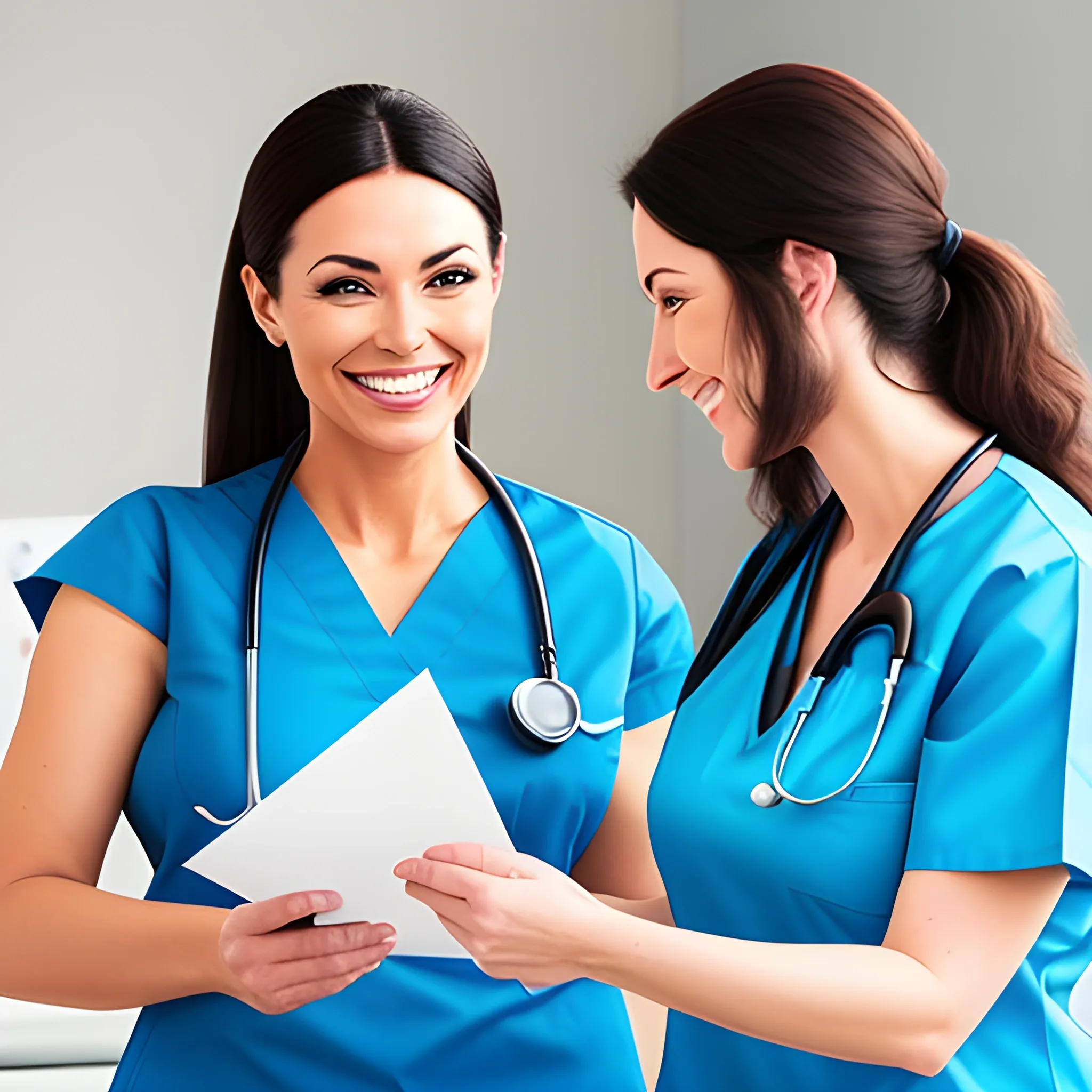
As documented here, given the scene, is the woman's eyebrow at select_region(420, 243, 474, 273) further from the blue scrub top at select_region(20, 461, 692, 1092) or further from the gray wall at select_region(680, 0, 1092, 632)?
the gray wall at select_region(680, 0, 1092, 632)

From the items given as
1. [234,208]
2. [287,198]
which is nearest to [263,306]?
[287,198]

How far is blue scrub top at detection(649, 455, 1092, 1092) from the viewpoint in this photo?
79 centimetres

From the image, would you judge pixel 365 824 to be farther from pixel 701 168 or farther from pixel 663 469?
pixel 663 469

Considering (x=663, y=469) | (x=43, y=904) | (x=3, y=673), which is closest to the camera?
(x=43, y=904)

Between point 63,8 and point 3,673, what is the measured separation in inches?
54.0

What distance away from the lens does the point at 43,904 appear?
3.51ft

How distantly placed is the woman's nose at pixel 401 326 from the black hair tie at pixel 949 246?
0.45 metres

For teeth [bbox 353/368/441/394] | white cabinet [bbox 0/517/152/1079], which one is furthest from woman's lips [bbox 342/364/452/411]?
white cabinet [bbox 0/517/152/1079]

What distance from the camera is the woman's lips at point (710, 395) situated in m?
1.03

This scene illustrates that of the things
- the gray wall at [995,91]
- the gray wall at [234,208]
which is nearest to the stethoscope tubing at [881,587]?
the gray wall at [995,91]

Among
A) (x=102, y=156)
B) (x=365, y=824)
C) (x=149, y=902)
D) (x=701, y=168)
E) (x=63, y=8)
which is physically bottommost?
(x=149, y=902)

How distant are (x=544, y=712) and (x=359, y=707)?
0.54 feet

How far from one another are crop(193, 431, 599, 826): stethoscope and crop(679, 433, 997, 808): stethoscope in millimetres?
116

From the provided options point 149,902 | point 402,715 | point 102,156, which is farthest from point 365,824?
point 102,156
